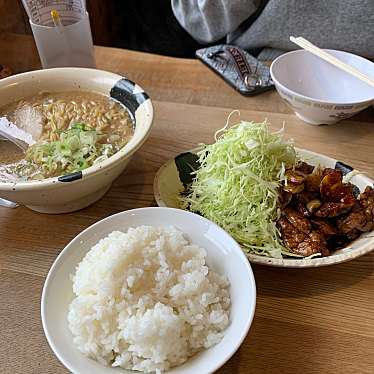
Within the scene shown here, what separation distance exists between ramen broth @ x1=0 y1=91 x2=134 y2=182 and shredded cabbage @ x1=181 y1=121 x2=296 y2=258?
263 mm

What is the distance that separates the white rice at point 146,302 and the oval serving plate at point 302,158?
7.2 inches

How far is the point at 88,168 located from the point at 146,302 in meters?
0.38

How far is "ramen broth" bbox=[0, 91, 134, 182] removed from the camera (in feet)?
4.22

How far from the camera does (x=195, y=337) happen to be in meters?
0.90

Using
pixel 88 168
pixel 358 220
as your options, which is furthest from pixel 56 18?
pixel 358 220

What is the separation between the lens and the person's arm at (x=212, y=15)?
1976mm

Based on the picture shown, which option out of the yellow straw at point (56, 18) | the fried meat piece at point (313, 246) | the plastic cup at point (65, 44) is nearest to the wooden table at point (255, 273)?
the fried meat piece at point (313, 246)

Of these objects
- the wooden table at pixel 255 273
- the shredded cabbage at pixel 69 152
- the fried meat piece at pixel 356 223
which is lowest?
the wooden table at pixel 255 273

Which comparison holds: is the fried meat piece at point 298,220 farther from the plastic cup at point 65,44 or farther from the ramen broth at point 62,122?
the plastic cup at point 65,44

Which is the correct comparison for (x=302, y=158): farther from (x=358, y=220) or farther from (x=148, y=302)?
(x=148, y=302)

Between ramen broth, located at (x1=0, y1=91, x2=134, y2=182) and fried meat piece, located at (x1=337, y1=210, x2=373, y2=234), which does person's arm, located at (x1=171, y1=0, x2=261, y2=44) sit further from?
fried meat piece, located at (x1=337, y1=210, x2=373, y2=234)

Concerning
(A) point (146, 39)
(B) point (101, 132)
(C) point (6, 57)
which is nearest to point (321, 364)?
(B) point (101, 132)

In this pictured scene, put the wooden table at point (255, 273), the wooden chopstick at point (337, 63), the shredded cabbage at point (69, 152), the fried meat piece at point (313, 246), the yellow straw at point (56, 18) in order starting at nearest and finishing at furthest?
the wooden table at point (255, 273)
the fried meat piece at point (313, 246)
the shredded cabbage at point (69, 152)
the wooden chopstick at point (337, 63)
the yellow straw at point (56, 18)

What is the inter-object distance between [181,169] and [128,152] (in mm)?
243
